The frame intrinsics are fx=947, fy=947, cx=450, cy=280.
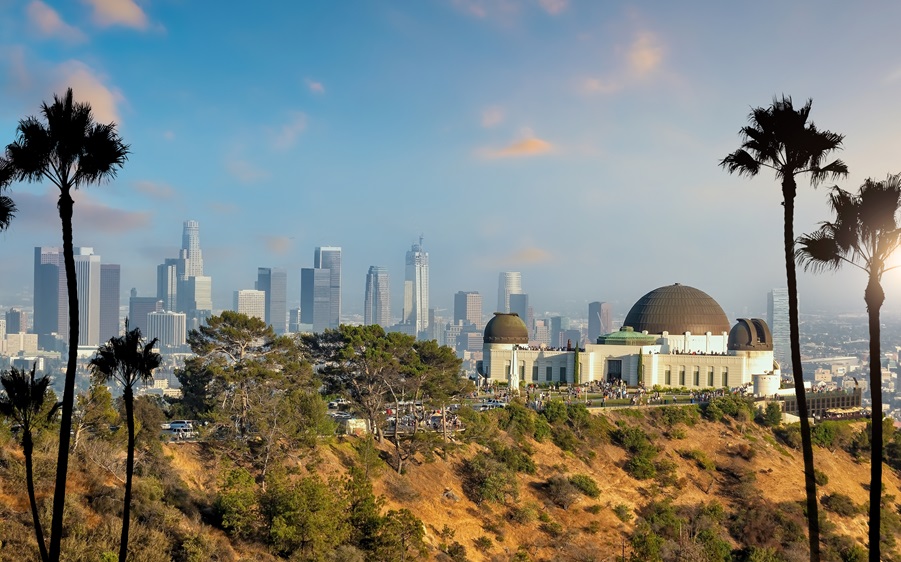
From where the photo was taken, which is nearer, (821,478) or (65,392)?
(65,392)

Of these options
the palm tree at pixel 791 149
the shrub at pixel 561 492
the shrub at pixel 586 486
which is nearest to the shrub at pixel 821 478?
the shrub at pixel 586 486

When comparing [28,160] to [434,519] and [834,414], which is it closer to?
[434,519]

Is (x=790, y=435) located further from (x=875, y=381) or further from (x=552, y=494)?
(x=875, y=381)

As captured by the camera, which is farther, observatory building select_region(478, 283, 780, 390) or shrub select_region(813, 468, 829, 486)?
observatory building select_region(478, 283, 780, 390)

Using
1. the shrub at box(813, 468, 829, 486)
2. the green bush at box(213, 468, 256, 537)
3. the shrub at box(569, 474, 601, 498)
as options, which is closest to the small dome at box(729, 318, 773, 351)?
the shrub at box(813, 468, 829, 486)

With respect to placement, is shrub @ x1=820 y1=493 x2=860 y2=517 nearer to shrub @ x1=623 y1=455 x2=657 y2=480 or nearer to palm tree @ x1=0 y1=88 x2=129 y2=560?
shrub @ x1=623 y1=455 x2=657 y2=480

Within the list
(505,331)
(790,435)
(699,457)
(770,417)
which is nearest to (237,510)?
(699,457)

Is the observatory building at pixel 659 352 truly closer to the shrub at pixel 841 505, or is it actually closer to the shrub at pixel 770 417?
the shrub at pixel 770 417
